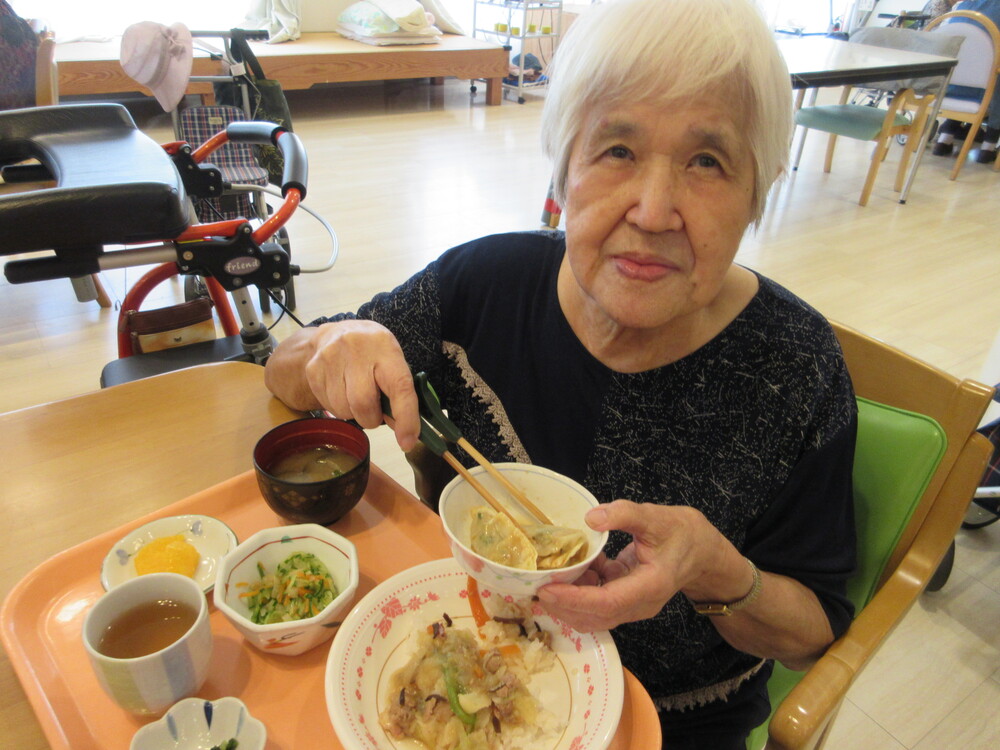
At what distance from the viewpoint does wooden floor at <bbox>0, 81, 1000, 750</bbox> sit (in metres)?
1.65

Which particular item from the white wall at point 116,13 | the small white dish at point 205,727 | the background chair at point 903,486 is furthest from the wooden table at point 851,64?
the white wall at point 116,13

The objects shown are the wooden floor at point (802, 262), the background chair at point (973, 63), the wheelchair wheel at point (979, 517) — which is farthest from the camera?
the background chair at point (973, 63)

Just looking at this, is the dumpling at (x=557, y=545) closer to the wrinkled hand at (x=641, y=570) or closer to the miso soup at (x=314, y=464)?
the wrinkled hand at (x=641, y=570)

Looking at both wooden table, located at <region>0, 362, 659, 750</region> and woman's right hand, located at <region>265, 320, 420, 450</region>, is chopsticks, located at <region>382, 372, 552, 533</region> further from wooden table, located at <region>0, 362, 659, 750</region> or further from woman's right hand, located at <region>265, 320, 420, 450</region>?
wooden table, located at <region>0, 362, 659, 750</region>

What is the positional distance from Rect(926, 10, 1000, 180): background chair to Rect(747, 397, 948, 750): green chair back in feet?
17.5

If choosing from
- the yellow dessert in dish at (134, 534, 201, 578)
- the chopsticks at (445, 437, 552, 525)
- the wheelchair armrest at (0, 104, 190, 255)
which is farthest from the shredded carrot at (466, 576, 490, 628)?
the wheelchair armrest at (0, 104, 190, 255)

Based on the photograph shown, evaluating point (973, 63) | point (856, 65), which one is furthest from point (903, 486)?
point (973, 63)

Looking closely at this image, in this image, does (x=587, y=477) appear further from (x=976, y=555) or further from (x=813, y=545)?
(x=976, y=555)

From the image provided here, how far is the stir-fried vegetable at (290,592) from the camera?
711 mm

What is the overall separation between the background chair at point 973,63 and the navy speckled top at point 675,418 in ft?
17.8

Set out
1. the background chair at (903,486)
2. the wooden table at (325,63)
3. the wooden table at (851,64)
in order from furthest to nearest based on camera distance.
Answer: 1. the wooden table at (325,63)
2. the wooden table at (851,64)
3. the background chair at (903,486)

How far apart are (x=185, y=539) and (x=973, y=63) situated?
6356 millimetres

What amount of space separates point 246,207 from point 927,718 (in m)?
2.99

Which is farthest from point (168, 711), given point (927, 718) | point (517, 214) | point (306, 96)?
point (306, 96)
